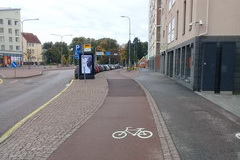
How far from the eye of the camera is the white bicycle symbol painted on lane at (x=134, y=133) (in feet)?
19.3

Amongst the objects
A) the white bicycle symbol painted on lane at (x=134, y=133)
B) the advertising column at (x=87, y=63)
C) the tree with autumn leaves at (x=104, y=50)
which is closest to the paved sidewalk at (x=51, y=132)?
the white bicycle symbol painted on lane at (x=134, y=133)

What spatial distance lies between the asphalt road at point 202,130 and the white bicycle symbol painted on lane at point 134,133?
593 millimetres

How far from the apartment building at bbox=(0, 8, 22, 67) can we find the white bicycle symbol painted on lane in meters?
75.5

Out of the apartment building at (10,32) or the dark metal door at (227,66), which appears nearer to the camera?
the dark metal door at (227,66)

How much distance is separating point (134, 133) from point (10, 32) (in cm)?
8221

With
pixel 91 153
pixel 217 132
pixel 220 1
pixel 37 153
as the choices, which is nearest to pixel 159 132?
pixel 217 132

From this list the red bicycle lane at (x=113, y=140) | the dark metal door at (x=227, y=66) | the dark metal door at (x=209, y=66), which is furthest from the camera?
the dark metal door at (x=209, y=66)

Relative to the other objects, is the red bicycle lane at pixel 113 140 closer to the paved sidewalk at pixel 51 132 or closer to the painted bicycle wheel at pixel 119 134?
the painted bicycle wheel at pixel 119 134

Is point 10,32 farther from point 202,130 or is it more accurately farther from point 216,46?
point 202,130

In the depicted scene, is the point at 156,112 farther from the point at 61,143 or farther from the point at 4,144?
the point at 4,144

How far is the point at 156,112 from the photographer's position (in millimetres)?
8414

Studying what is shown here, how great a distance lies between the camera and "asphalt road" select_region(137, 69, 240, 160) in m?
4.82

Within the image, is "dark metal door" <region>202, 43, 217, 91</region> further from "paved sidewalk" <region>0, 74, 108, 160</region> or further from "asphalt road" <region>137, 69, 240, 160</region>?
"paved sidewalk" <region>0, 74, 108, 160</region>

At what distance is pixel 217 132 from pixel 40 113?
207 inches
